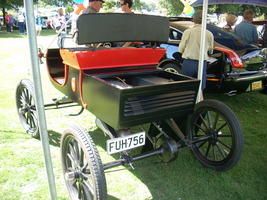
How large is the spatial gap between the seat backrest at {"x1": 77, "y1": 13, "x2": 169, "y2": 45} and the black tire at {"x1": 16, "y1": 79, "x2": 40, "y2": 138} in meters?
1.46

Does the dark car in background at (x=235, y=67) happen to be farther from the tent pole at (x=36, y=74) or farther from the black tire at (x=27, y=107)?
the tent pole at (x=36, y=74)

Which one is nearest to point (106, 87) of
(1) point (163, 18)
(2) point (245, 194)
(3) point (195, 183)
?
(1) point (163, 18)

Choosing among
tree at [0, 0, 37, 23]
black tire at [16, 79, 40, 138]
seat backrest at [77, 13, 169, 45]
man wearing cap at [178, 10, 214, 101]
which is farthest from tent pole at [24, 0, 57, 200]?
tree at [0, 0, 37, 23]

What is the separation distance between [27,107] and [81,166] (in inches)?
70.3

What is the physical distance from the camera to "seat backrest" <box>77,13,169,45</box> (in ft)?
7.91

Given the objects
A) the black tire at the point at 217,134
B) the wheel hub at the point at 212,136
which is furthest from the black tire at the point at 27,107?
the wheel hub at the point at 212,136

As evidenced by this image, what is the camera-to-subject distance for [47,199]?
2.50 metres

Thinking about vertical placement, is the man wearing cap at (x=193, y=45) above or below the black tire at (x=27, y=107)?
above

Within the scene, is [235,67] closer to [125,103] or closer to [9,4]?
[125,103]

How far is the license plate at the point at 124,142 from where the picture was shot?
2209 mm

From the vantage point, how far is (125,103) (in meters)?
2.17

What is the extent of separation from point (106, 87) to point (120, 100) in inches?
8.4

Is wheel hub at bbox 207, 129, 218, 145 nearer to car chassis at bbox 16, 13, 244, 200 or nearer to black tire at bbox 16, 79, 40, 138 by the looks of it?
car chassis at bbox 16, 13, 244, 200

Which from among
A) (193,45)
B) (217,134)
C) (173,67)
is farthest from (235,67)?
(217,134)
